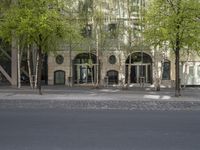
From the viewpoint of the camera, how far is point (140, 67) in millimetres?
50844

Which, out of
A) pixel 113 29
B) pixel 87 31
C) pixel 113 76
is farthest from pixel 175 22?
pixel 113 76

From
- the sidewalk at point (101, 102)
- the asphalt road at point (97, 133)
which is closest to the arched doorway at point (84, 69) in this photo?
the sidewalk at point (101, 102)

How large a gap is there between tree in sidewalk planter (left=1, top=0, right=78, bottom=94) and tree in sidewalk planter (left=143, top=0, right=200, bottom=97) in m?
5.92

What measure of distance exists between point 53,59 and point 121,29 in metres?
10.7

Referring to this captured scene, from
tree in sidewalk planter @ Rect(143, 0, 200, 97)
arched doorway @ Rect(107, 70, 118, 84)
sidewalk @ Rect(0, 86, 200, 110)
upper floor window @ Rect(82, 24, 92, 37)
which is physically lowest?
sidewalk @ Rect(0, 86, 200, 110)

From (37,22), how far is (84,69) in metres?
22.1

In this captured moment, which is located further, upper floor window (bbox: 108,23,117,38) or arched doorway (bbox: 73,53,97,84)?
arched doorway (bbox: 73,53,97,84)

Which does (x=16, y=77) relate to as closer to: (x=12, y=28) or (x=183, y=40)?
(x=12, y=28)

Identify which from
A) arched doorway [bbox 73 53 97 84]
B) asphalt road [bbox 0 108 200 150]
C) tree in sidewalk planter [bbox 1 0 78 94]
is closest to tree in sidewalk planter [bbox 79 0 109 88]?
arched doorway [bbox 73 53 97 84]

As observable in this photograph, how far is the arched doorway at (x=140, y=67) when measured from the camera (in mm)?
50594

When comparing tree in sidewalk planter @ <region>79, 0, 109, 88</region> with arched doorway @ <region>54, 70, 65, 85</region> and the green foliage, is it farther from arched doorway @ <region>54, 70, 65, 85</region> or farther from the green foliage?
the green foliage

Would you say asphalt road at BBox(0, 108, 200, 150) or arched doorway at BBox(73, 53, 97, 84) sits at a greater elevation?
arched doorway at BBox(73, 53, 97, 84)

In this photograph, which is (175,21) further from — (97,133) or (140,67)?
(140,67)

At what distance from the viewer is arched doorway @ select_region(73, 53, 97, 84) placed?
5075cm
